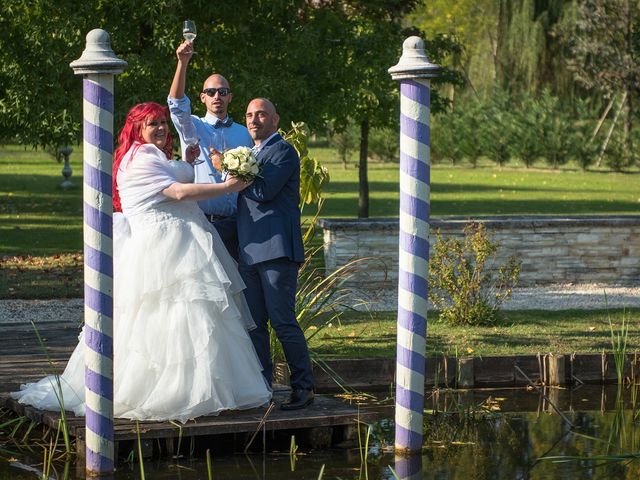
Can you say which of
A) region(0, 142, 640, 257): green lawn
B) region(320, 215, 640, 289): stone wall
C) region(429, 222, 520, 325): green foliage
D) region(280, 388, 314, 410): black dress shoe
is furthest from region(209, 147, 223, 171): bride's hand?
region(0, 142, 640, 257): green lawn

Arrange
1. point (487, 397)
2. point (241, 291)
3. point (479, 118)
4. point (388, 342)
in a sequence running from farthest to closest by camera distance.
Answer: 1. point (479, 118)
2. point (388, 342)
3. point (487, 397)
4. point (241, 291)

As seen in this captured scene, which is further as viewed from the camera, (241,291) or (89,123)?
(241,291)

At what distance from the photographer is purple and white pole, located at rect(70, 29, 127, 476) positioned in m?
7.32

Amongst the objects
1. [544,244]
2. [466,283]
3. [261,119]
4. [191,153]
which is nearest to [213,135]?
[191,153]

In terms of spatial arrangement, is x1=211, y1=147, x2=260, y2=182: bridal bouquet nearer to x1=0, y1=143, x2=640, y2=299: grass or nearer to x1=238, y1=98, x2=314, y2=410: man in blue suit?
x1=238, y1=98, x2=314, y2=410: man in blue suit

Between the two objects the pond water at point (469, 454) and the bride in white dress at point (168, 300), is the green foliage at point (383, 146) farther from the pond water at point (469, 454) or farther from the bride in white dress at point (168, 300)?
the bride in white dress at point (168, 300)

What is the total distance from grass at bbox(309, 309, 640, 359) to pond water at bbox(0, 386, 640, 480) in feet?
3.80

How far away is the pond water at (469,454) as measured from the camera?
24.8ft

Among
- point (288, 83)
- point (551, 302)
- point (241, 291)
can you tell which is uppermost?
point (288, 83)

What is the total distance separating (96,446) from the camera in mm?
7363

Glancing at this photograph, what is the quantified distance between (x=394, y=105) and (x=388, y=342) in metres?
11.7

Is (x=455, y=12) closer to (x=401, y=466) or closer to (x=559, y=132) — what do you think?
(x=559, y=132)

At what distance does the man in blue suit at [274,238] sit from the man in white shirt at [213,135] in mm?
409

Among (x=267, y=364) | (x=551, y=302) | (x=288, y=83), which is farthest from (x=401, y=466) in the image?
(x=288, y=83)
